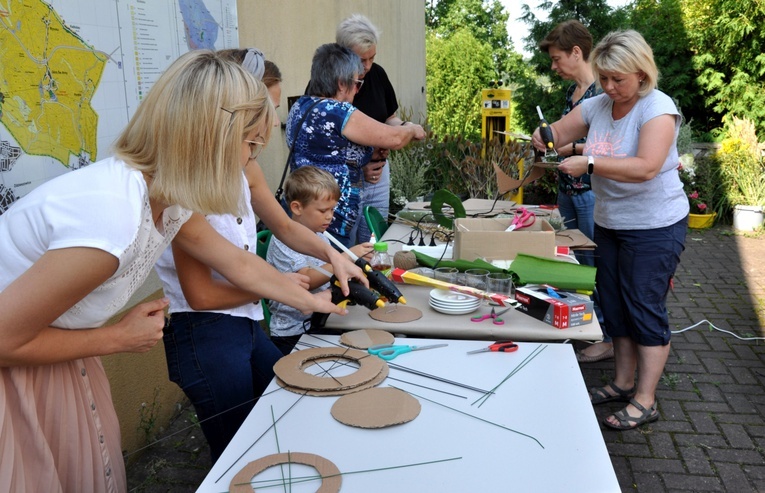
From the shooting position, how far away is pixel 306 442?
5.32ft

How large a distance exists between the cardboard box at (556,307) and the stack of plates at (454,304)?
0.53 ft

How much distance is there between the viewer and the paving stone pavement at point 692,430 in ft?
9.91

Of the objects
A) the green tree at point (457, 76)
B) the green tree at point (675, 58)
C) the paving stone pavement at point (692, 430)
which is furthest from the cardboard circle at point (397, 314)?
the green tree at point (457, 76)

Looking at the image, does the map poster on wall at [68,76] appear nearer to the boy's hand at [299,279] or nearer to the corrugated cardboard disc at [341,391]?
the boy's hand at [299,279]

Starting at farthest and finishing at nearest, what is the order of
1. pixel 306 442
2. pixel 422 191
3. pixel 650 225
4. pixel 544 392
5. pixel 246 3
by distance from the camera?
pixel 422 191
pixel 246 3
pixel 650 225
pixel 544 392
pixel 306 442

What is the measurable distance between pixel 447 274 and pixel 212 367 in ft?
3.50

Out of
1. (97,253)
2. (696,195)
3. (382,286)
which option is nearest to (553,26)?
(696,195)

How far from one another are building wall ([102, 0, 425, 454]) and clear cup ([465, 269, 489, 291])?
63.6 inches

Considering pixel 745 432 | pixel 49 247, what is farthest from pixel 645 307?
pixel 49 247

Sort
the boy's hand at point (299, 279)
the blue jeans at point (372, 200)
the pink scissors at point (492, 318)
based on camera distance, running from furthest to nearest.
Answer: the blue jeans at point (372, 200) → the pink scissors at point (492, 318) → the boy's hand at point (299, 279)

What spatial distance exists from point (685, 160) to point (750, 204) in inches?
36.5

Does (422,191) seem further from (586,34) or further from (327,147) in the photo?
(327,147)

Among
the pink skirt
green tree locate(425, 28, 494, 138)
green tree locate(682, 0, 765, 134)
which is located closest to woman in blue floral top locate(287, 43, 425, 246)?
the pink skirt

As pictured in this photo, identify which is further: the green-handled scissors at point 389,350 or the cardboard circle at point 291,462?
the green-handled scissors at point 389,350
